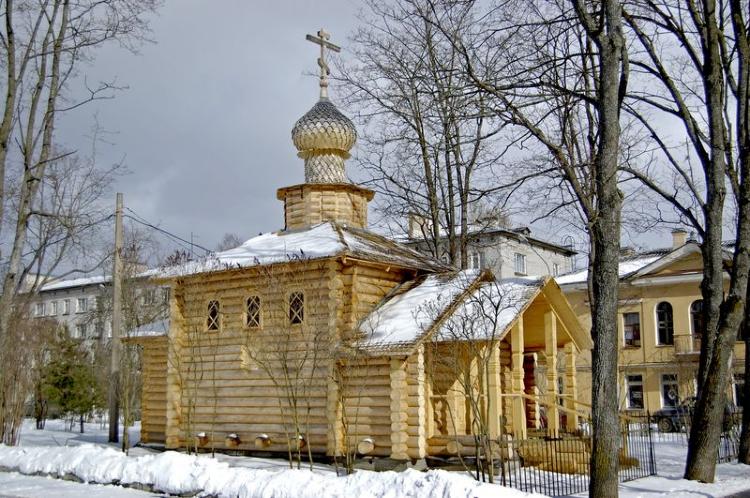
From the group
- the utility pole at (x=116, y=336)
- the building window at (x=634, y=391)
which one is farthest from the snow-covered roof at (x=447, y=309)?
the building window at (x=634, y=391)

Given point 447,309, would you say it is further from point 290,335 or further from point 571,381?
point 571,381

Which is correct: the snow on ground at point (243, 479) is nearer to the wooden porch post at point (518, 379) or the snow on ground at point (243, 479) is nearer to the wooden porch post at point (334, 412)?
the wooden porch post at point (334, 412)

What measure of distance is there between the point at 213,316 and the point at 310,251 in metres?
3.43

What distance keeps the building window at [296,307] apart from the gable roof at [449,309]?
1.50 metres

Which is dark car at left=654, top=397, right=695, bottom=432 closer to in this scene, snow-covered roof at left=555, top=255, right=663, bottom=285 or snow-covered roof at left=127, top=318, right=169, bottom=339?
snow-covered roof at left=555, top=255, right=663, bottom=285

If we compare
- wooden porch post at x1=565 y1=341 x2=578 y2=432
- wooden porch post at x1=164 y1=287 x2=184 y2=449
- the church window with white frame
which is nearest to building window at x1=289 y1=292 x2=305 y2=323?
wooden porch post at x1=164 y1=287 x2=184 y2=449

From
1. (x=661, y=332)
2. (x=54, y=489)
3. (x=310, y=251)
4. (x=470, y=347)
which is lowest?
(x=54, y=489)

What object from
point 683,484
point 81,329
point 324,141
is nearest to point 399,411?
point 683,484

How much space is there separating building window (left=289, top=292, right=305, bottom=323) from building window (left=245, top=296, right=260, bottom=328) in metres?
0.96

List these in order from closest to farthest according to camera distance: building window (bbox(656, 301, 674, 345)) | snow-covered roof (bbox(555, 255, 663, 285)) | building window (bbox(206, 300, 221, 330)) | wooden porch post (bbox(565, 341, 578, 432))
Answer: wooden porch post (bbox(565, 341, 578, 432)) < building window (bbox(206, 300, 221, 330)) < building window (bbox(656, 301, 674, 345)) < snow-covered roof (bbox(555, 255, 663, 285))

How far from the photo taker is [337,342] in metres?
17.6

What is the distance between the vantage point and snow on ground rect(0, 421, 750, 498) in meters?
11.1

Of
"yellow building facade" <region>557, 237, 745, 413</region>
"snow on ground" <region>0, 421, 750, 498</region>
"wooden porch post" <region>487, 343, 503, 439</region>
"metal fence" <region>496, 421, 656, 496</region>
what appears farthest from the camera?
"yellow building facade" <region>557, 237, 745, 413</region>

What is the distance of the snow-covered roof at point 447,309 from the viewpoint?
16.3 metres
